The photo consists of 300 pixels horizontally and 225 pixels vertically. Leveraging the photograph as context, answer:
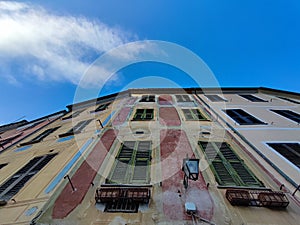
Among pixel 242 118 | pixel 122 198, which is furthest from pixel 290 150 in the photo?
pixel 122 198

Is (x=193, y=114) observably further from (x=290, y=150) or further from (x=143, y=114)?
(x=290, y=150)

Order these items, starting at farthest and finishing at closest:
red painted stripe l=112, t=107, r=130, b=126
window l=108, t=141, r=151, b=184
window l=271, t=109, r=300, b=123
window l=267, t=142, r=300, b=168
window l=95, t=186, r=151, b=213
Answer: window l=271, t=109, r=300, b=123
red painted stripe l=112, t=107, r=130, b=126
window l=267, t=142, r=300, b=168
window l=108, t=141, r=151, b=184
window l=95, t=186, r=151, b=213

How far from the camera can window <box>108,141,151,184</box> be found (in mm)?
5055

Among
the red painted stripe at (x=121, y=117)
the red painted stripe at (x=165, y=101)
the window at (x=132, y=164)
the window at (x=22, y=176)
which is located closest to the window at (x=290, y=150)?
the window at (x=132, y=164)

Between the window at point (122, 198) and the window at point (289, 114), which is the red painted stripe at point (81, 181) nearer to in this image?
the window at point (122, 198)

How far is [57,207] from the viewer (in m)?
4.19

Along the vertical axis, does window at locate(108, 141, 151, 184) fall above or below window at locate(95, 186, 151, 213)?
above

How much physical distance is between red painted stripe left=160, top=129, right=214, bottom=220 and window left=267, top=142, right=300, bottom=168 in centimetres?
301

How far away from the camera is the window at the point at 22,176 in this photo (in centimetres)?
518

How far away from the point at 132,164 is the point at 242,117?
6.57 meters

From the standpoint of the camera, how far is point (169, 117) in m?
9.05

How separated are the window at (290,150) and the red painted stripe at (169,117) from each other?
3617 mm

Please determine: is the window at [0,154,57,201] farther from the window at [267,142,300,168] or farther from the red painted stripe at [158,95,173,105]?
the window at [267,142,300,168]

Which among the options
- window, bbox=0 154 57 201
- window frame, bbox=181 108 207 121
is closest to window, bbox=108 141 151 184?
window, bbox=0 154 57 201
